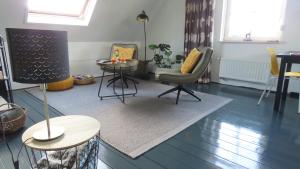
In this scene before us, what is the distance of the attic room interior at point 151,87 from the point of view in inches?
45.2

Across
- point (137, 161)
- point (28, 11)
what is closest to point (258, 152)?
point (137, 161)

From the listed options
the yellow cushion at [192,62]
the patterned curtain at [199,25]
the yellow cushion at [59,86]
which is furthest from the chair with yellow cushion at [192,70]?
the yellow cushion at [59,86]

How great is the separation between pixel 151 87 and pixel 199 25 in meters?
1.63

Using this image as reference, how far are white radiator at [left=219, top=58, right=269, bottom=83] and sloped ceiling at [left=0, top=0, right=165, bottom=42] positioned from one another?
2243mm

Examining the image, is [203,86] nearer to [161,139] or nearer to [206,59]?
[206,59]

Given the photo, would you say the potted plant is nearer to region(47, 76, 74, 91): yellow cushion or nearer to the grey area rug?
the grey area rug

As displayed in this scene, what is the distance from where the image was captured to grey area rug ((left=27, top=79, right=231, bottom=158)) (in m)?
1.98

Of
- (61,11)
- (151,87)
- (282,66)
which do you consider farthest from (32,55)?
(61,11)

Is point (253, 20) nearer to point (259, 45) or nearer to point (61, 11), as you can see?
point (259, 45)

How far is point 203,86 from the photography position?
13.3 ft

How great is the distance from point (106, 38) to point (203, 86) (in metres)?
2.53

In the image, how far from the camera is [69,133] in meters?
1.11

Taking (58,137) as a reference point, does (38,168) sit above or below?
below

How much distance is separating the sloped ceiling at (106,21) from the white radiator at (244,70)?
224cm
